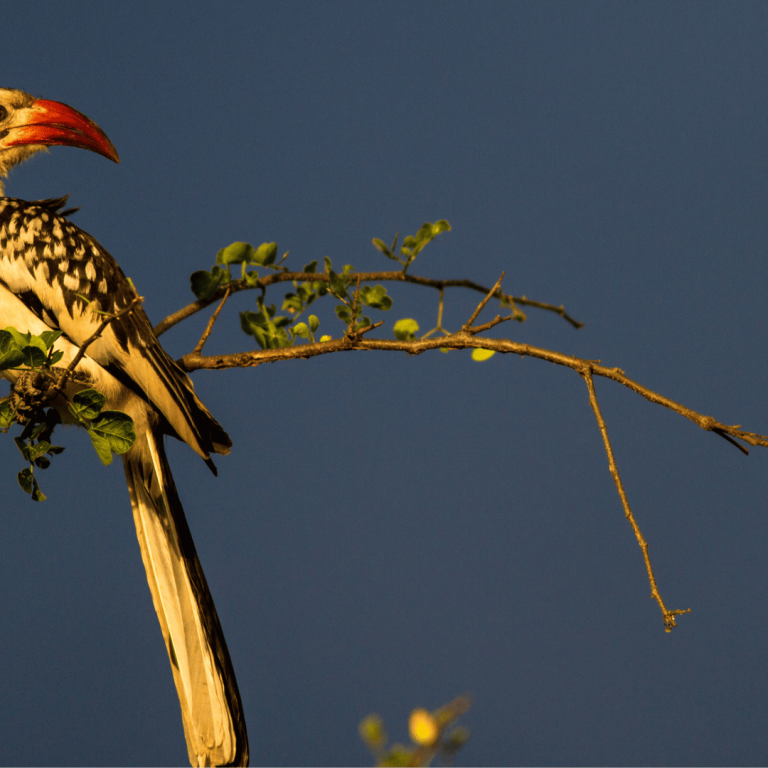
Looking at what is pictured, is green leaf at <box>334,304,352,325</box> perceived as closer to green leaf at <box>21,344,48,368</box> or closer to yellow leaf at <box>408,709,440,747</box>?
green leaf at <box>21,344,48,368</box>

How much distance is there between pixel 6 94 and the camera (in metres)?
1.96

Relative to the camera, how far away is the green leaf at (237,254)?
1.68m

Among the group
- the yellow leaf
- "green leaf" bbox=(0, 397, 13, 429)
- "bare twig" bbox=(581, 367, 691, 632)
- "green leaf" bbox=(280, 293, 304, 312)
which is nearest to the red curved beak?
"green leaf" bbox=(280, 293, 304, 312)

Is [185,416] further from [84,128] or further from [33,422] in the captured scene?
[84,128]

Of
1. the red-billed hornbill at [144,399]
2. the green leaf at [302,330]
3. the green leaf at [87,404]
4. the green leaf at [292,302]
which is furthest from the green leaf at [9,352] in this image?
the green leaf at [292,302]

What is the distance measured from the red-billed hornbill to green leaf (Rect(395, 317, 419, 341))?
0.49 m

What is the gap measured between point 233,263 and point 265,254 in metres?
0.08

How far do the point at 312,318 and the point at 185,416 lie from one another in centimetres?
37

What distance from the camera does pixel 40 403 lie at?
1.41 meters

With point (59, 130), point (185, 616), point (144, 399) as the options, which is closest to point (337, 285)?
point (144, 399)

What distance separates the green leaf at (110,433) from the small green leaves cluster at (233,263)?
0.64 meters

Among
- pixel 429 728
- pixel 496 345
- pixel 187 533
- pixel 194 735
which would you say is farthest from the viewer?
pixel 187 533

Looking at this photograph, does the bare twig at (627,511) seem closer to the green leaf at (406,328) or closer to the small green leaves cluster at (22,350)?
the green leaf at (406,328)

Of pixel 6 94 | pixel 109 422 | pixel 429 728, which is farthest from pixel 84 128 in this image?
pixel 429 728
